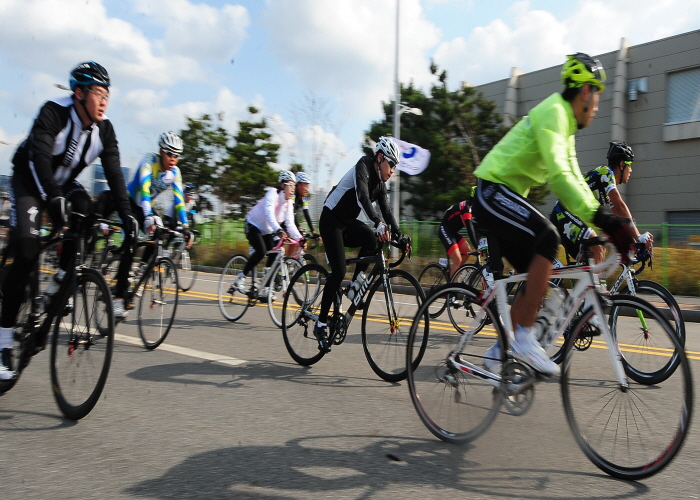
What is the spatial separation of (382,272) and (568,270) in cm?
204

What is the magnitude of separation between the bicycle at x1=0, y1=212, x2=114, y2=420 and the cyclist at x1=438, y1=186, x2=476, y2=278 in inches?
227

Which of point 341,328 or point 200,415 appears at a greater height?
point 341,328

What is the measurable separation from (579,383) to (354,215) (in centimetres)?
291

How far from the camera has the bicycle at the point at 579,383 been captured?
297 centimetres

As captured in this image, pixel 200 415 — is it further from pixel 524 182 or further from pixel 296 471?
pixel 524 182

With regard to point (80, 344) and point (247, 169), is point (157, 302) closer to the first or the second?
point (80, 344)

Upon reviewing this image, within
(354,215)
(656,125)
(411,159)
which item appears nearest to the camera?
(354,215)

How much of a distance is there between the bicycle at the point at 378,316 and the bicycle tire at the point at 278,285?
7.37 ft

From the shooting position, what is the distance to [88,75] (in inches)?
160

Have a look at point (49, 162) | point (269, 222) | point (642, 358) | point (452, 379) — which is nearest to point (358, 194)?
point (452, 379)

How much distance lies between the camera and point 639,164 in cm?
2717

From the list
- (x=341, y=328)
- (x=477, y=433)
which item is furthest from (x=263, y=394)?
(x=477, y=433)

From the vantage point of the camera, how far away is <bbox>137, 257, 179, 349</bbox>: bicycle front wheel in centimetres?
643

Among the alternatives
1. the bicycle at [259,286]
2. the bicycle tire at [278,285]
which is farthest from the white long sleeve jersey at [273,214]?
the bicycle tire at [278,285]
